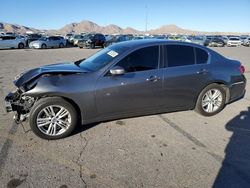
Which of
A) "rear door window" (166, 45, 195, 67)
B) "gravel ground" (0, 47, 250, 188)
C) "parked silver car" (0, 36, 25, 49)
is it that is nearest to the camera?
"gravel ground" (0, 47, 250, 188)

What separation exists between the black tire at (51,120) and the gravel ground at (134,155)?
0.13 metres

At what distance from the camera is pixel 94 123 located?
4914 millimetres

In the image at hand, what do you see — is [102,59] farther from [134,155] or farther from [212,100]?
[212,100]

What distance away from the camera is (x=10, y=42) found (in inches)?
1103

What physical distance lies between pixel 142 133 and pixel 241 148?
5.45 ft

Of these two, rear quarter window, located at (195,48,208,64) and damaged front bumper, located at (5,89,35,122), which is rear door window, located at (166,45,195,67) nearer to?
rear quarter window, located at (195,48,208,64)

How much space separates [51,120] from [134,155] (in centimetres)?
155

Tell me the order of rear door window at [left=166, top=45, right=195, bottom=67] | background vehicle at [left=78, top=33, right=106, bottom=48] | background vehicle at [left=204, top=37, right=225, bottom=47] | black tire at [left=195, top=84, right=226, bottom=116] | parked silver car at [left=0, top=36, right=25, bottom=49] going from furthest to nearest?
background vehicle at [left=204, top=37, right=225, bottom=47] → background vehicle at [left=78, top=33, right=106, bottom=48] → parked silver car at [left=0, top=36, right=25, bottom=49] → black tire at [left=195, top=84, right=226, bottom=116] → rear door window at [left=166, top=45, right=195, bottom=67]

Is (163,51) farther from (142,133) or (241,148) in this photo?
(241,148)

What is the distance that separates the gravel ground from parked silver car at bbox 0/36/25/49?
2565 centimetres

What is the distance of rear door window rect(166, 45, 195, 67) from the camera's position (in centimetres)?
488

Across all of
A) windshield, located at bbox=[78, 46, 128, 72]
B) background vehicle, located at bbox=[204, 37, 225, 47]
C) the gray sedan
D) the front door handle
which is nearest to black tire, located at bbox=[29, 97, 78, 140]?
the gray sedan

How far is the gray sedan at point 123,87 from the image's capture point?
4.13m

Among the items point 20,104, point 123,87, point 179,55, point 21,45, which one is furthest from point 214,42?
point 20,104
